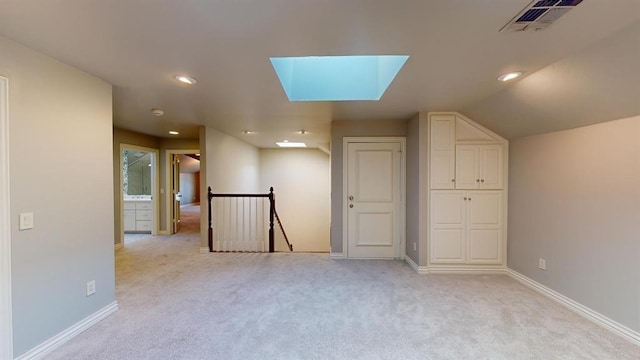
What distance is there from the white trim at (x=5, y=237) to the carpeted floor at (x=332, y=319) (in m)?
0.36

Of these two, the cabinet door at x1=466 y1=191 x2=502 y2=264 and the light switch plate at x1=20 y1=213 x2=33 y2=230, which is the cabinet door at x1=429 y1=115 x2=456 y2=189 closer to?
the cabinet door at x1=466 y1=191 x2=502 y2=264

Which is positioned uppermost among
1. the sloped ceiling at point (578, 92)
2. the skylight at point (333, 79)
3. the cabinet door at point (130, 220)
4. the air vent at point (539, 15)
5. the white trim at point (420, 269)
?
the skylight at point (333, 79)

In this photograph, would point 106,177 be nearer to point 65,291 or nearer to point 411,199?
point 65,291

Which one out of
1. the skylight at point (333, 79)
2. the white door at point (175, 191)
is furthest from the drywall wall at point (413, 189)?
the white door at point (175, 191)

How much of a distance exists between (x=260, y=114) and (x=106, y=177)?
80.4 inches

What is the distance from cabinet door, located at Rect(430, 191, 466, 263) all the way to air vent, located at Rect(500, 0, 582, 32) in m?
2.51

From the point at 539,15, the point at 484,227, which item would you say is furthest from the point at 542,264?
the point at 539,15

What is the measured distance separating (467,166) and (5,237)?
15.4ft

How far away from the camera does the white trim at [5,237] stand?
1828mm

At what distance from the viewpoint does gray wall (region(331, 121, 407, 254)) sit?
4.50 m

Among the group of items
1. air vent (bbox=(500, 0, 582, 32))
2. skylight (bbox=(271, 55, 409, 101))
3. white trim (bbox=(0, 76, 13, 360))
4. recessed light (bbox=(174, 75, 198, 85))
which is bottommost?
white trim (bbox=(0, 76, 13, 360))

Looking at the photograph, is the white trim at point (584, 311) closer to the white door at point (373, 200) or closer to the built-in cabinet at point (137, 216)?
the white door at point (373, 200)

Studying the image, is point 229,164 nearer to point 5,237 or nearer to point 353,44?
point 5,237

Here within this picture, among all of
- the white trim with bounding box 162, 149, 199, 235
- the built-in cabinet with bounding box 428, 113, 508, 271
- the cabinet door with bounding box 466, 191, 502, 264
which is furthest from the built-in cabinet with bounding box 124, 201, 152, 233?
the cabinet door with bounding box 466, 191, 502, 264
